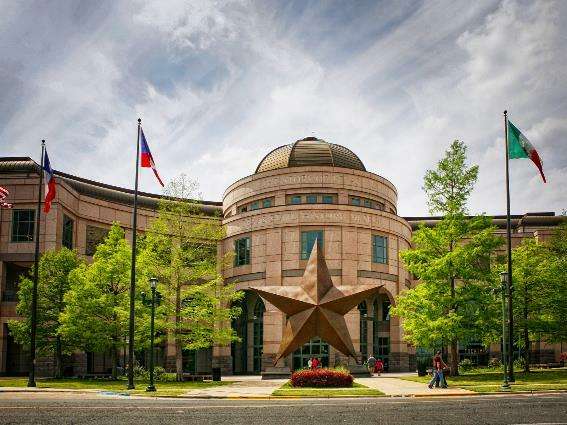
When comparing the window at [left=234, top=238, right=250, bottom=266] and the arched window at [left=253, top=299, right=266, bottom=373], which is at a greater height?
the window at [left=234, top=238, right=250, bottom=266]

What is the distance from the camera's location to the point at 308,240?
54281 mm

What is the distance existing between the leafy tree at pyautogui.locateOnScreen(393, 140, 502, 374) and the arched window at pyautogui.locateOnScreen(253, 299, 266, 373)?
69.1 ft

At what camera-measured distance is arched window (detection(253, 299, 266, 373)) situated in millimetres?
57156

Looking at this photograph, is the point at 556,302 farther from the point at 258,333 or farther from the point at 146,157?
the point at 258,333

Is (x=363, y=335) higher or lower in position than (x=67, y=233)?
lower

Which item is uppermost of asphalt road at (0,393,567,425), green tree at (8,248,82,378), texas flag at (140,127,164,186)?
texas flag at (140,127,164,186)

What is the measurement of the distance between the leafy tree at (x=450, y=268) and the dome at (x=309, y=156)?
20.8 m

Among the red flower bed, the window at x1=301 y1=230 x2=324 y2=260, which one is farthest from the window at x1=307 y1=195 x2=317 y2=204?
the red flower bed

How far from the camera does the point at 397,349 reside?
2213 inches

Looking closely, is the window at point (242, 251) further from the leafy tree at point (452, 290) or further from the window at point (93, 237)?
the leafy tree at point (452, 290)

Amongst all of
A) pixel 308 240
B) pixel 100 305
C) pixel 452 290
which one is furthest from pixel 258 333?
pixel 452 290

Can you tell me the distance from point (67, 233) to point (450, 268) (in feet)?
106

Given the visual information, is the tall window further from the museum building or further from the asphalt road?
the asphalt road

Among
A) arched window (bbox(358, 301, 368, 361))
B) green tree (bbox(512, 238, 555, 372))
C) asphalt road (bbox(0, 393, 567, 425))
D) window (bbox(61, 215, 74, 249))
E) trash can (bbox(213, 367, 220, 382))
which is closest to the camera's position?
asphalt road (bbox(0, 393, 567, 425))
